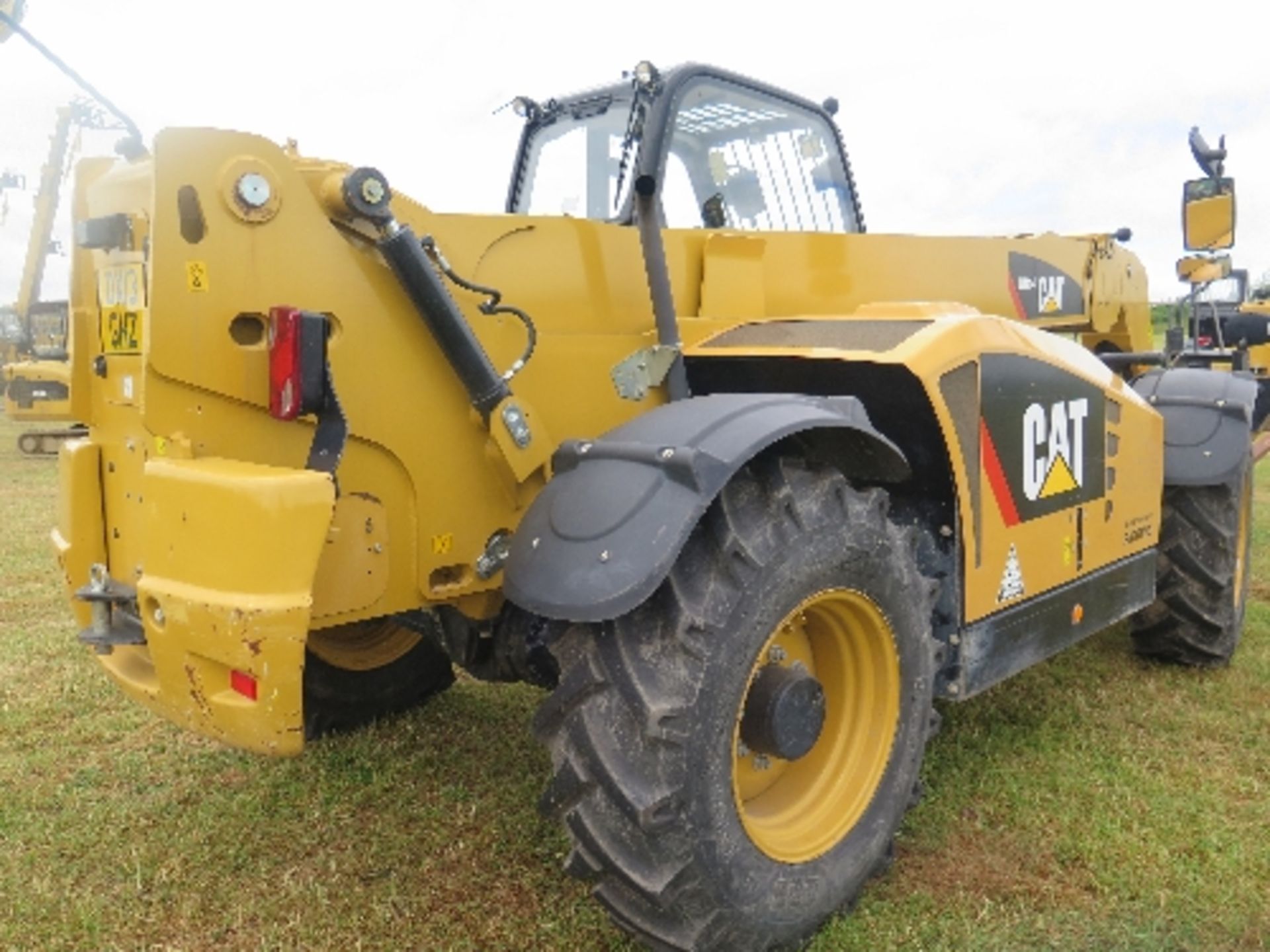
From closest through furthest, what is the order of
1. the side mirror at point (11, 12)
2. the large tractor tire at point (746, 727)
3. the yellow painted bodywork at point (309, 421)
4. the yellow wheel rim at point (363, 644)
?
the yellow painted bodywork at point (309, 421)
the large tractor tire at point (746, 727)
the side mirror at point (11, 12)
the yellow wheel rim at point (363, 644)

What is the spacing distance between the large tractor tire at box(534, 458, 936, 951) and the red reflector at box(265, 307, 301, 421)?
788 millimetres

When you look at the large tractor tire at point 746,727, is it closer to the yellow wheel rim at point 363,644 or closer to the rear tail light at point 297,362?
the rear tail light at point 297,362

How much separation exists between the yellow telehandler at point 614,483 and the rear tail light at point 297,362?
0.01m

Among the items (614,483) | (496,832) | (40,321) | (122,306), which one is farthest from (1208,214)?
(40,321)

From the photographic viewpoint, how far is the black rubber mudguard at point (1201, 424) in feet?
15.1

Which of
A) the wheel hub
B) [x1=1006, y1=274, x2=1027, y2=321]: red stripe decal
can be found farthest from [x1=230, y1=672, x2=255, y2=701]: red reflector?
[x1=1006, y1=274, x2=1027, y2=321]: red stripe decal

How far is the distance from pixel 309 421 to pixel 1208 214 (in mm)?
5298

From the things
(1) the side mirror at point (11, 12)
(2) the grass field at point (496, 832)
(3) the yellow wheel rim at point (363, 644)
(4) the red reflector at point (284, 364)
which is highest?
(1) the side mirror at point (11, 12)

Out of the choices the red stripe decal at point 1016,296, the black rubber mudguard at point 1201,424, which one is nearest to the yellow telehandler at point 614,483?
the black rubber mudguard at point 1201,424

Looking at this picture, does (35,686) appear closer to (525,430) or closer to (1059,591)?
(525,430)

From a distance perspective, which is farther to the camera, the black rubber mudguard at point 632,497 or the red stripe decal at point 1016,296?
the red stripe decal at point 1016,296

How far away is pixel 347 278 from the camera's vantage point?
262 centimetres

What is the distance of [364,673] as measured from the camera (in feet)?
13.4

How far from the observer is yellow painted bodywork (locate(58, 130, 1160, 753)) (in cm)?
232
